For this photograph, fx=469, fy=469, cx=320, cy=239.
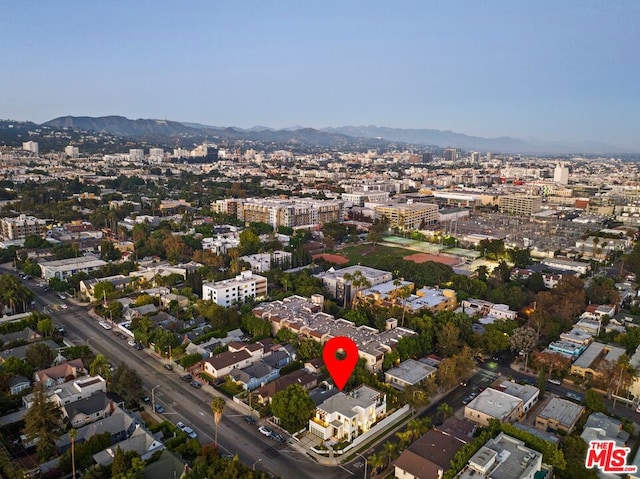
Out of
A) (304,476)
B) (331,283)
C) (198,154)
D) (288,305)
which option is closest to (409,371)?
(304,476)

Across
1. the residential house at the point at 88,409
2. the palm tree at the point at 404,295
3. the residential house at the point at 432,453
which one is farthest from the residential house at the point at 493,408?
the residential house at the point at 88,409

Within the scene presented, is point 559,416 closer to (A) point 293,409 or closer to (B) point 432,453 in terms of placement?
(B) point 432,453

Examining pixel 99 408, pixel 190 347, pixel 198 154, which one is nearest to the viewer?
pixel 99 408

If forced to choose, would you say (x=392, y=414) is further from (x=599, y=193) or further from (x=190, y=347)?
(x=599, y=193)

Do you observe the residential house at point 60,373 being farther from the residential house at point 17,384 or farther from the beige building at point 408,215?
the beige building at point 408,215

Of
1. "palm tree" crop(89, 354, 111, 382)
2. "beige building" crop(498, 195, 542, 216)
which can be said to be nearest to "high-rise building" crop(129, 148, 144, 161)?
"beige building" crop(498, 195, 542, 216)
